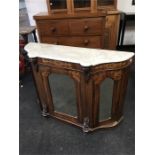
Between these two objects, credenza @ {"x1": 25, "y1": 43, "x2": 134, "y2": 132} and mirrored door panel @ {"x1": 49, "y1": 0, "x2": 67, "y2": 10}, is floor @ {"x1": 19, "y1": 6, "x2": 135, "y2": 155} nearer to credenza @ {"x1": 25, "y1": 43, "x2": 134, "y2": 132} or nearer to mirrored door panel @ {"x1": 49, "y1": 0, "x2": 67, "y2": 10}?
credenza @ {"x1": 25, "y1": 43, "x2": 134, "y2": 132}

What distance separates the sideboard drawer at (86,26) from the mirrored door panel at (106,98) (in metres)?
0.69

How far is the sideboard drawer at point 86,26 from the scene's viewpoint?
1.73m

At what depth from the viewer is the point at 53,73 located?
55.3 inches

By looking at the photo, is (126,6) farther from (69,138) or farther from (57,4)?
(69,138)

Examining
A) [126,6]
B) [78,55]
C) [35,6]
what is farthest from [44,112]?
[126,6]

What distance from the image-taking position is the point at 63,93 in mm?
1547

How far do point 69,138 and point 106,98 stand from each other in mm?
508

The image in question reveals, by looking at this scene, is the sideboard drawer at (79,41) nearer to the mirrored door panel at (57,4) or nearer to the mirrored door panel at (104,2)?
the mirrored door panel at (57,4)

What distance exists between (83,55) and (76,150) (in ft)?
2.65

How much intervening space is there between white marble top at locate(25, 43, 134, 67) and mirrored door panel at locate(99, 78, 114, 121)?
0.63ft
